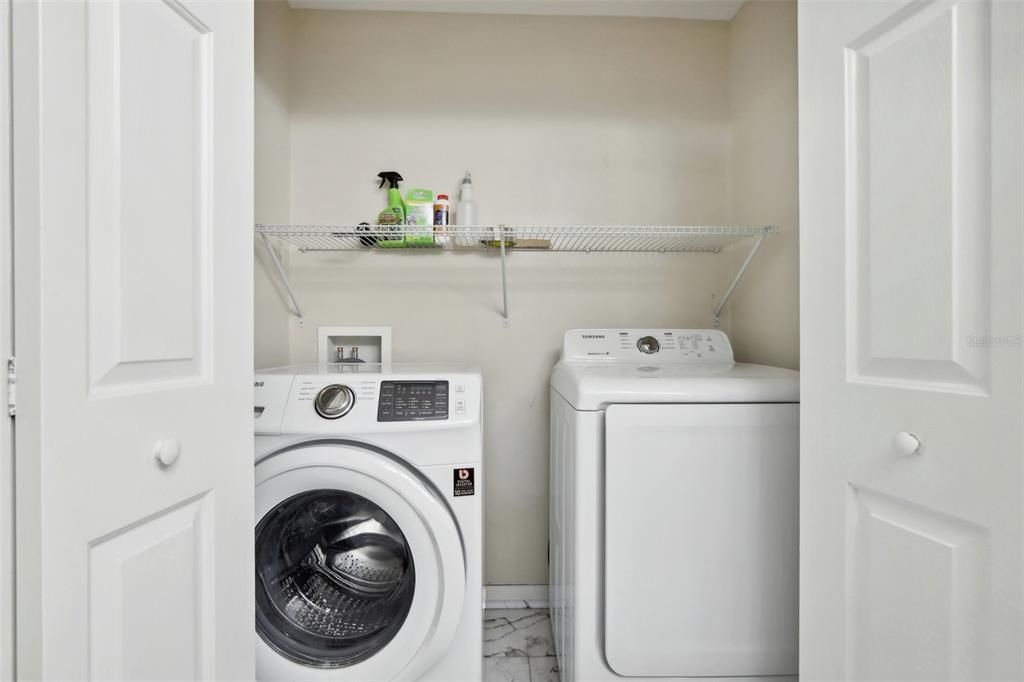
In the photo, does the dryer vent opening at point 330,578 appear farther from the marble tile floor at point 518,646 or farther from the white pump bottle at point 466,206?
the white pump bottle at point 466,206

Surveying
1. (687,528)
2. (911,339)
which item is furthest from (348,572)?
(911,339)

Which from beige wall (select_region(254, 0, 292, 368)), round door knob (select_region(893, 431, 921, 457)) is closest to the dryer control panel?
round door knob (select_region(893, 431, 921, 457))

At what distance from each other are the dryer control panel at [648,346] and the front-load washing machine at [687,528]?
0.54 m

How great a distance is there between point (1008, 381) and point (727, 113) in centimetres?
166

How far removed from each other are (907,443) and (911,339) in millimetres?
154

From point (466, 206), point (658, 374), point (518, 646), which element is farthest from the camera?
point (466, 206)

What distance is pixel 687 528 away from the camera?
43.9 inches
